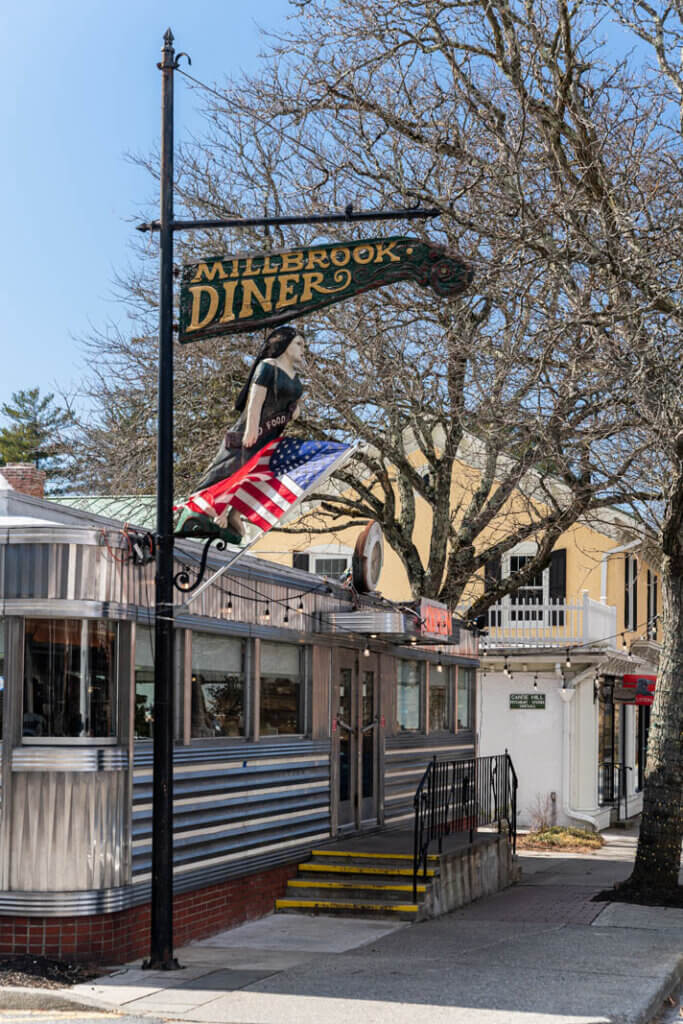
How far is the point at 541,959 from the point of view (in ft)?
36.1

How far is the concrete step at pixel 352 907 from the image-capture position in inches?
522

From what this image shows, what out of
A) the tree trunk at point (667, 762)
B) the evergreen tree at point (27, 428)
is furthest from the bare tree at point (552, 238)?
the evergreen tree at point (27, 428)

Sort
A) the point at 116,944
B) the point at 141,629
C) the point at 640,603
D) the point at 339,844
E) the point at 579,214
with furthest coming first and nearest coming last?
1. the point at 640,603
2. the point at 339,844
3. the point at 579,214
4. the point at 141,629
5. the point at 116,944

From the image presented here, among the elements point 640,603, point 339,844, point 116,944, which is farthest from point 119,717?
point 640,603

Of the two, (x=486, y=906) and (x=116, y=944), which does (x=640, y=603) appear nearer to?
(x=486, y=906)

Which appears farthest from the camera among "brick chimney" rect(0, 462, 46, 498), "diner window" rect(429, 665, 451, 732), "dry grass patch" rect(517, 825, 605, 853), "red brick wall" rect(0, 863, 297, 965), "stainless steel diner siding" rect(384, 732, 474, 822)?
"dry grass patch" rect(517, 825, 605, 853)

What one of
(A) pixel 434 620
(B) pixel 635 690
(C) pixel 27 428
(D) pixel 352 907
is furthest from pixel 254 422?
(C) pixel 27 428

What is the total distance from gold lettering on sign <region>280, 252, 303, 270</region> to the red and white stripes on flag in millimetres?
1660

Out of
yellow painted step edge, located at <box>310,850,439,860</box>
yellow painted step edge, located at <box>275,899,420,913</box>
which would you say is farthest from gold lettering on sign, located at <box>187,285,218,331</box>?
yellow painted step edge, located at <box>310,850,439,860</box>

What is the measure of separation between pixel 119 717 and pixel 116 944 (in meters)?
1.71

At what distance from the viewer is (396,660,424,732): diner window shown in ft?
60.2

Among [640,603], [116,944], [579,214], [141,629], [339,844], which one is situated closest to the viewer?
[116,944]

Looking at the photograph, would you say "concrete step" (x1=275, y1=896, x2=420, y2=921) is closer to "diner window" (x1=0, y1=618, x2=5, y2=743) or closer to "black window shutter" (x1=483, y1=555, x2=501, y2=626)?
"diner window" (x1=0, y1=618, x2=5, y2=743)

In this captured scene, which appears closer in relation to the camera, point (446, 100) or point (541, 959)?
point (541, 959)
